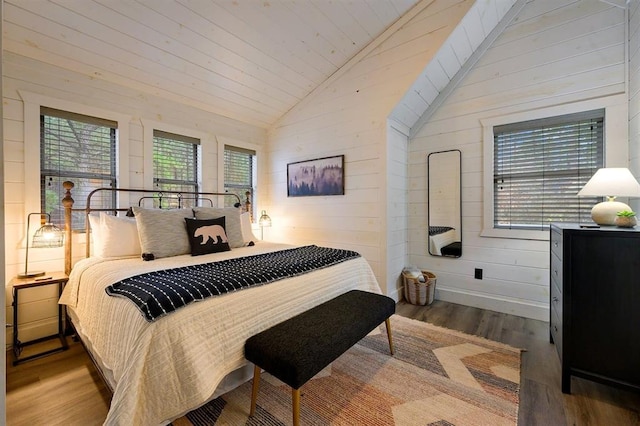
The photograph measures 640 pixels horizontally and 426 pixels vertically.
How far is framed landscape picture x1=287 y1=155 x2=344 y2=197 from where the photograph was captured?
3389 mm

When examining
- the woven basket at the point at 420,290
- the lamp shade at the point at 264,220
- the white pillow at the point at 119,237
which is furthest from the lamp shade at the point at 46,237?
the woven basket at the point at 420,290

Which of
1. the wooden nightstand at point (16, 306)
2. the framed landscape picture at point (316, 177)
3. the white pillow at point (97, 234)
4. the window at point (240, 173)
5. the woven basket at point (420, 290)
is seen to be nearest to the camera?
the wooden nightstand at point (16, 306)

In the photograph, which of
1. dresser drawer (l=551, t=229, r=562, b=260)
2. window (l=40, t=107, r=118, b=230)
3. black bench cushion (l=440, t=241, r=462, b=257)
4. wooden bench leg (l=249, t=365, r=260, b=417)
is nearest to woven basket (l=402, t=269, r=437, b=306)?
black bench cushion (l=440, t=241, r=462, b=257)

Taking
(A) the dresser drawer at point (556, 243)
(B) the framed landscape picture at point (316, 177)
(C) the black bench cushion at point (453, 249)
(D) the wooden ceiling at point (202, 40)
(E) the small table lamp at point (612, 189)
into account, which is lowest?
(C) the black bench cushion at point (453, 249)

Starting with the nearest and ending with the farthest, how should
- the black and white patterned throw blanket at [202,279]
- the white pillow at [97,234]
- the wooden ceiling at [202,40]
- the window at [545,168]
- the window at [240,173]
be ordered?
the black and white patterned throw blanket at [202,279], the wooden ceiling at [202,40], the white pillow at [97,234], the window at [545,168], the window at [240,173]

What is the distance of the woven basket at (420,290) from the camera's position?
10.2 ft

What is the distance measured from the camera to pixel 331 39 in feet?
9.55

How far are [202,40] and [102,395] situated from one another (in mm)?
2765

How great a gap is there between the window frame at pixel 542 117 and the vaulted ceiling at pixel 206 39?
87cm

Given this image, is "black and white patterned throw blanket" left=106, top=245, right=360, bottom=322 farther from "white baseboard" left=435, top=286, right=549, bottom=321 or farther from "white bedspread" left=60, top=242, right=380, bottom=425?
"white baseboard" left=435, top=286, right=549, bottom=321

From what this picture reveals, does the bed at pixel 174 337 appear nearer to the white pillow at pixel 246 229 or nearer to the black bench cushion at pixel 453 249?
the white pillow at pixel 246 229

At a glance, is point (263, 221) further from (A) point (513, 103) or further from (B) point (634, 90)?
(B) point (634, 90)

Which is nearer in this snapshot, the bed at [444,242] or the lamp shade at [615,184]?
the lamp shade at [615,184]

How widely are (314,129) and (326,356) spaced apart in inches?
112
